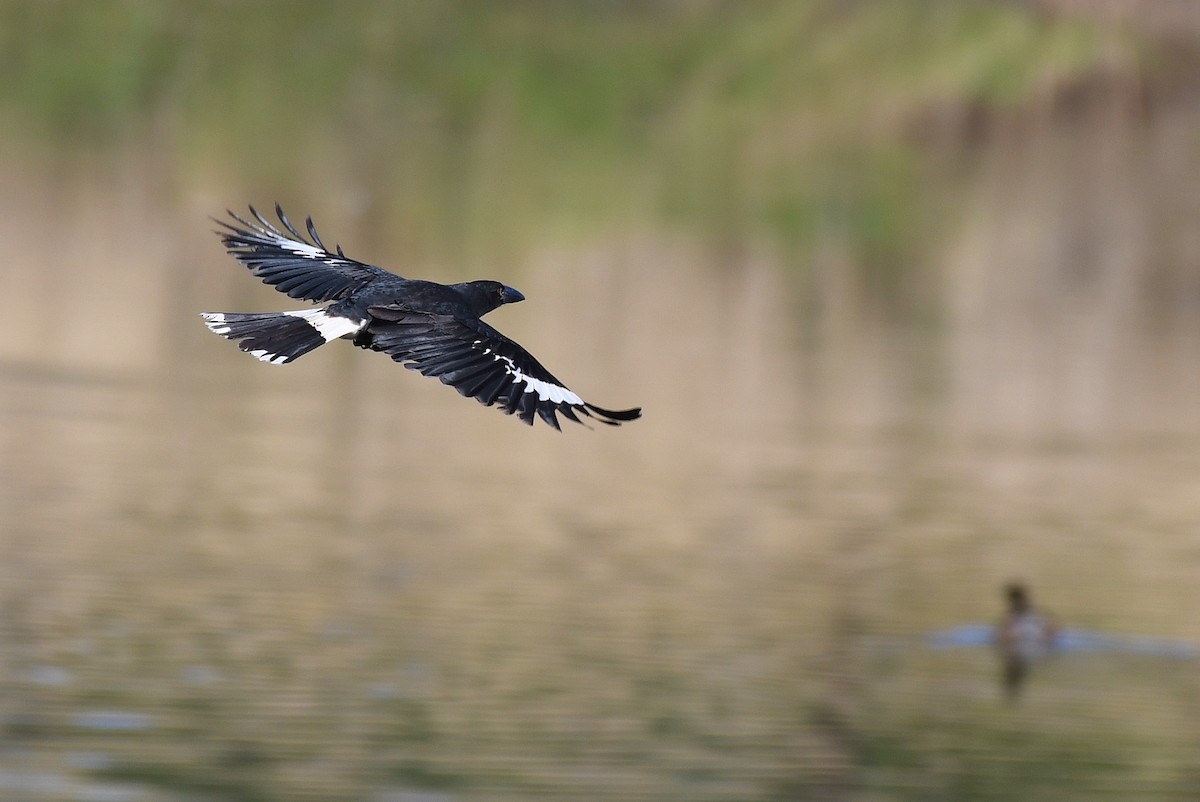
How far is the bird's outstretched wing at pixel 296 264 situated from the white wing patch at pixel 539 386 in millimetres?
935

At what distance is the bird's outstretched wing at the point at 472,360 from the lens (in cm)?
1093

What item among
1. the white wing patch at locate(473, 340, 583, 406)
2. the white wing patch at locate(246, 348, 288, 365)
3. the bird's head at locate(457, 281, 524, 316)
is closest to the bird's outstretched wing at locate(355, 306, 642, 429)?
the white wing patch at locate(473, 340, 583, 406)

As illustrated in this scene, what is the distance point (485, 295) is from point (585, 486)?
16412 mm

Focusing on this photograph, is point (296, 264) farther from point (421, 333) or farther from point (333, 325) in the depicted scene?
point (421, 333)

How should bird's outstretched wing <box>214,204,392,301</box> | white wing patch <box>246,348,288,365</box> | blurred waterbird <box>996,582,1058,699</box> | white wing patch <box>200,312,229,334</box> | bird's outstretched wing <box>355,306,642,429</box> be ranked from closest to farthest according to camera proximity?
bird's outstretched wing <box>355,306,642,429</box> → white wing patch <box>246,348,288,365</box> → white wing patch <box>200,312,229,334</box> → bird's outstretched wing <box>214,204,392,301</box> → blurred waterbird <box>996,582,1058,699</box>

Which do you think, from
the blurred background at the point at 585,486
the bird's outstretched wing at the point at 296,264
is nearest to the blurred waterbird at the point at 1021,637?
the blurred background at the point at 585,486

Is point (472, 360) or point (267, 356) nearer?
point (472, 360)

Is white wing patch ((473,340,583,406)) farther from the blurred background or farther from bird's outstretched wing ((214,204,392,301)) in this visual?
the blurred background

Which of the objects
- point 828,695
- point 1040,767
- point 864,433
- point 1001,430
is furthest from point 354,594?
point 1001,430

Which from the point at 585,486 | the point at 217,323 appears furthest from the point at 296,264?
the point at 585,486

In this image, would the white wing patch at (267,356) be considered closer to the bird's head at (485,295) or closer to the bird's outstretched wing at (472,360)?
the bird's outstretched wing at (472,360)

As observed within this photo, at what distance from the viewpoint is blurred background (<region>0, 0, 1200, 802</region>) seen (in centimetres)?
1827

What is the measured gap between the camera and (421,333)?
11344 mm

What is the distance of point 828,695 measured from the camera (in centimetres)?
2003
